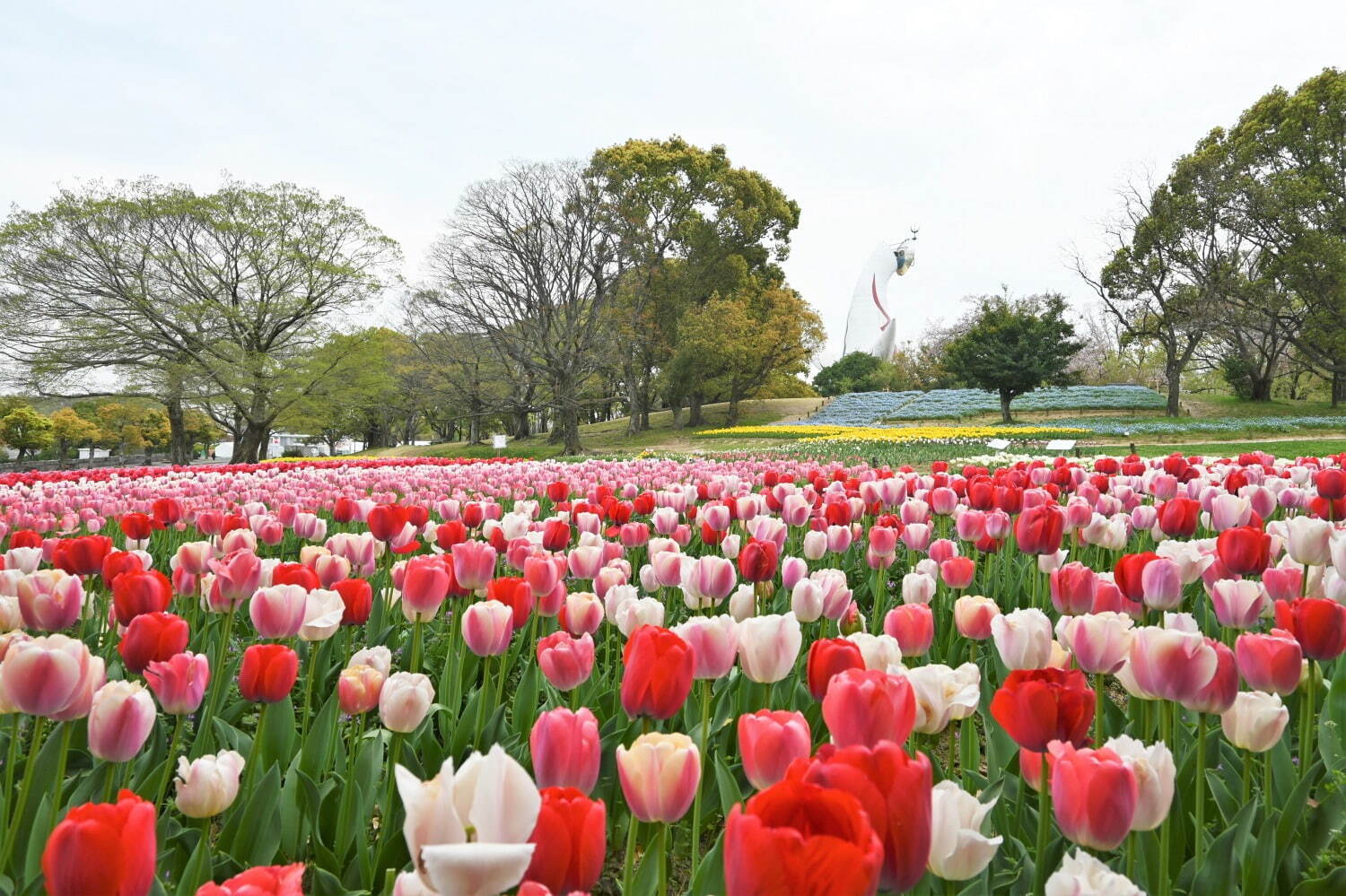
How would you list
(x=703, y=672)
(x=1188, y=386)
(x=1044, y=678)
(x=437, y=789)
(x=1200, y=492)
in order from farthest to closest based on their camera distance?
(x=1188, y=386) < (x=1200, y=492) < (x=703, y=672) < (x=1044, y=678) < (x=437, y=789)

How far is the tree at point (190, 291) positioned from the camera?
22.6 meters

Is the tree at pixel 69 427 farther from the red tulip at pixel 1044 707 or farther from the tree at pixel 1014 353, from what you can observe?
the red tulip at pixel 1044 707

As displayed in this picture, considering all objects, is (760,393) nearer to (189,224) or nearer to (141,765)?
(189,224)

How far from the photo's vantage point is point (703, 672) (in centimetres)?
130

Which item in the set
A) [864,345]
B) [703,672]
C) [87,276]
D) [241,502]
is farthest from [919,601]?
[864,345]

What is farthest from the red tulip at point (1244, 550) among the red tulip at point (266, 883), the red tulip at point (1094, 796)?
the red tulip at point (266, 883)

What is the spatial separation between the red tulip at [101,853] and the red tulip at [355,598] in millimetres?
1264

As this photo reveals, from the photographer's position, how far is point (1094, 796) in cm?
84

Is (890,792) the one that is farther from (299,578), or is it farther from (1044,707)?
(299,578)

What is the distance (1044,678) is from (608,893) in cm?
98

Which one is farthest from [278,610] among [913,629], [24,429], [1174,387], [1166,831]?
[24,429]

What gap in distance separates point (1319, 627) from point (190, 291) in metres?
30.5

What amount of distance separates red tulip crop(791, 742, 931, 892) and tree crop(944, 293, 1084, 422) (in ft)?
102

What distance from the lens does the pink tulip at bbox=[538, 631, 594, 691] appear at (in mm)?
1404
